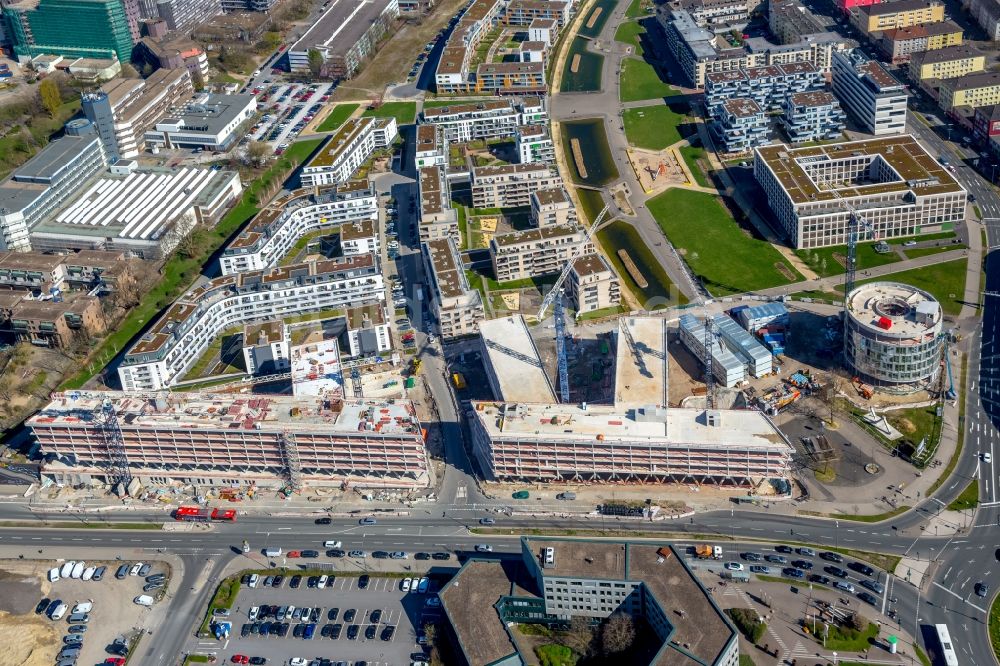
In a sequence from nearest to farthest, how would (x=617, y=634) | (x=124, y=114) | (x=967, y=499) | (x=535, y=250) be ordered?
(x=617, y=634), (x=967, y=499), (x=535, y=250), (x=124, y=114)

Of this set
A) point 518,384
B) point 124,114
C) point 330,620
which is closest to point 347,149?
point 124,114

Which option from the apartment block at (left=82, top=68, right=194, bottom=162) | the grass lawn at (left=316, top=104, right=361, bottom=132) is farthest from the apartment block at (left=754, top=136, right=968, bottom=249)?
the apartment block at (left=82, top=68, right=194, bottom=162)

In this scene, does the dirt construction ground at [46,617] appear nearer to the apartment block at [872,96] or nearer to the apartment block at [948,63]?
the apartment block at [872,96]

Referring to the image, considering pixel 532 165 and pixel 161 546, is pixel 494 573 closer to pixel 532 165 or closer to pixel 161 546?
pixel 161 546

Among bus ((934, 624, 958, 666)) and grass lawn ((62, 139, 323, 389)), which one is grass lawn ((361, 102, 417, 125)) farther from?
bus ((934, 624, 958, 666))

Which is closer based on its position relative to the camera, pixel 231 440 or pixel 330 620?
pixel 330 620

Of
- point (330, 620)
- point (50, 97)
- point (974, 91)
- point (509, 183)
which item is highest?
point (974, 91)

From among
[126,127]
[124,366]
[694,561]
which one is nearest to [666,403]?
[694,561]

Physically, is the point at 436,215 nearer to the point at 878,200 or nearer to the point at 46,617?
the point at 878,200
